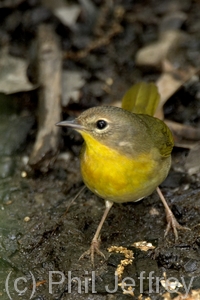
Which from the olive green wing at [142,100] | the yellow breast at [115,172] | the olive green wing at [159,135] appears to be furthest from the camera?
the olive green wing at [142,100]

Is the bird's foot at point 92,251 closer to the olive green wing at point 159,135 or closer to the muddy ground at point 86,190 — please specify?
the muddy ground at point 86,190

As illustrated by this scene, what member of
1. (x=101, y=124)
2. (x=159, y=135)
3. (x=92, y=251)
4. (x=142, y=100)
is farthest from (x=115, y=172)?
(x=142, y=100)

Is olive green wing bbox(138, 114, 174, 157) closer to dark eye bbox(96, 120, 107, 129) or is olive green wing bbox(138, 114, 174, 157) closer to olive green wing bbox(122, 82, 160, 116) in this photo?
olive green wing bbox(122, 82, 160, 116)

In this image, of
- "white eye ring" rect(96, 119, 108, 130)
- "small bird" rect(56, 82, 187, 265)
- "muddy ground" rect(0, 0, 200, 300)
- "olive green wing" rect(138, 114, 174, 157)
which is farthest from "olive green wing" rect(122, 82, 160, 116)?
"white eye ring" rect(96, 119, 108, 130)

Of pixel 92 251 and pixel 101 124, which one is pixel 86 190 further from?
pixel 101 124

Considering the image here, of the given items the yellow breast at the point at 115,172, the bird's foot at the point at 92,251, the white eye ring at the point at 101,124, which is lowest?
the bird's foot at the point at 92,251

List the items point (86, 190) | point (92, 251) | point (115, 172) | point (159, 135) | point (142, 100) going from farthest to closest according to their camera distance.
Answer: point (142, 100), point (86, 190), point (159, 135), point (92, 251), point (115, 172)

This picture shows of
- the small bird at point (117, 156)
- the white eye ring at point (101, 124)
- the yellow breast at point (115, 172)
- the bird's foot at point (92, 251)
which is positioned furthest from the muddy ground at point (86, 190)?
the white eye ring at point (101, 124)
